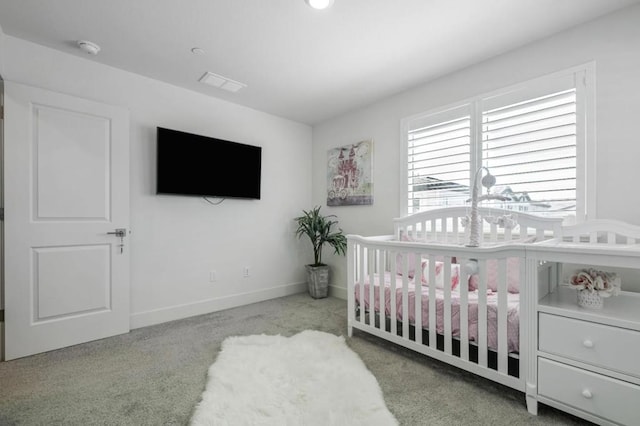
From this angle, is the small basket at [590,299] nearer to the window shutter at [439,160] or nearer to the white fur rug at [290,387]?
the white fur rug at [290,387]

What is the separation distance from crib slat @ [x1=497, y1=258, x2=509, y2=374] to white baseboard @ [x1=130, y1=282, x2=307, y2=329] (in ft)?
8.51

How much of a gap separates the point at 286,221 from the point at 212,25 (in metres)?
2.35

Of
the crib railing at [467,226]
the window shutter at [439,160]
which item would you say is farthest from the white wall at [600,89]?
the crib railing at [467,226]

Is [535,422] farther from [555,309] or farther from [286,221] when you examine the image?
[286,221]

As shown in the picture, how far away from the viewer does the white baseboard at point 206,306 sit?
8.84 feet

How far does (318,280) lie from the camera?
141 inches

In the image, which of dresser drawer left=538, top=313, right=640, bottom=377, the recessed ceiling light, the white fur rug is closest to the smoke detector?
the recessed ceiling light

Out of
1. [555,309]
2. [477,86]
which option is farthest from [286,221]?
[555,309]

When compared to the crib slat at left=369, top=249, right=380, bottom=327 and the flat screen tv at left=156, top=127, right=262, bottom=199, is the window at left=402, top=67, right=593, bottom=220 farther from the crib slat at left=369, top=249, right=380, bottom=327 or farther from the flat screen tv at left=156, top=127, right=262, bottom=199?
the flat screen tv at left=156, top=127, right=262, bottom=199

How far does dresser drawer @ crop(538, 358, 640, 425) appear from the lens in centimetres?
124

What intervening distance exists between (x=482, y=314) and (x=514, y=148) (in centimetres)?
140

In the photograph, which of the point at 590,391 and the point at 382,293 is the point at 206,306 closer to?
the point at 382,293

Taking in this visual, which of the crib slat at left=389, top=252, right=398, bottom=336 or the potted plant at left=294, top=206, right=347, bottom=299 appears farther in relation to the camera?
the potted plant at left=294, top=206, right=347, bottom=299

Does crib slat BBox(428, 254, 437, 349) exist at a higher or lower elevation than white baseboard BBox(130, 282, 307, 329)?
higher
